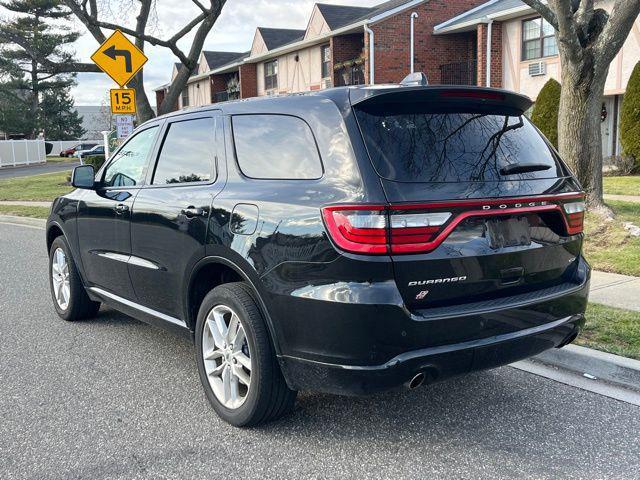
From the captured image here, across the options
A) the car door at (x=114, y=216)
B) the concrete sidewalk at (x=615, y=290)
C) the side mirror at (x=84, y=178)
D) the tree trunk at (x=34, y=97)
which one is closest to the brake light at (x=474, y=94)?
the car door at (x=114, y=216)

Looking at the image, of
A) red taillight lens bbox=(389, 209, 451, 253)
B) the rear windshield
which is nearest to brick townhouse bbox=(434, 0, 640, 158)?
the rear windshield

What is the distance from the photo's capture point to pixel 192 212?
4.08 m

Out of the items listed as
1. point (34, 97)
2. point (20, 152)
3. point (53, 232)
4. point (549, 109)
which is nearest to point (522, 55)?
point (549, 109)

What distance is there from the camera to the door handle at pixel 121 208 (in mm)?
4883

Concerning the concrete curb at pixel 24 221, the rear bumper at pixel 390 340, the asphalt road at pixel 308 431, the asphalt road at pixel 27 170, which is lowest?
the asphalt road at pixel 308 431

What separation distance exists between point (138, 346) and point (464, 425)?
9.30ft

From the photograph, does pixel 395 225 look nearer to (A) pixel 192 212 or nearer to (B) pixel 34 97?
(A) pixel 192 212

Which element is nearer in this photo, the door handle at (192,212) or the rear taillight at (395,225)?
the rear taillight at (395,225)

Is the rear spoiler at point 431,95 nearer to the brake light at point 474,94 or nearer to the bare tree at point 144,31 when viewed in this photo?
the brake light at point 474,94

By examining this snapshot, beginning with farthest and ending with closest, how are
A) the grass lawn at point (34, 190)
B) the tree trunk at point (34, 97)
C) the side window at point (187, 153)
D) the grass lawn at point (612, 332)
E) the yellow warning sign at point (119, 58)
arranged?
the tree trunk at point (34, 97)
the grass lawn at point (34, 190)
the yellow warning sign at point (119, 58)
the grass lawn at point (612, 332)
the side window at point (187, 153)

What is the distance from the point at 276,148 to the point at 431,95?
91 cm

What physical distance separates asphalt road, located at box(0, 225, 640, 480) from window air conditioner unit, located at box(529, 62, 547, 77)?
21.0m

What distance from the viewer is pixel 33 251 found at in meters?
10.8

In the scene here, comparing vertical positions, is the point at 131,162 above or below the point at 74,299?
above
